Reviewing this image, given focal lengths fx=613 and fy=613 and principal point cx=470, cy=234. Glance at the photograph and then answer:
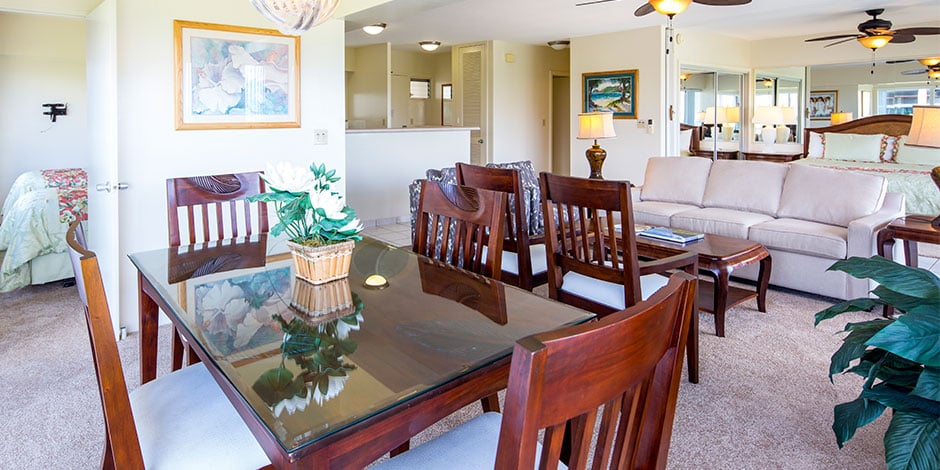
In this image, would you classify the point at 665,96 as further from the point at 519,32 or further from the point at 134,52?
the point at 134,52

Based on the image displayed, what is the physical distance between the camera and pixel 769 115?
840cm

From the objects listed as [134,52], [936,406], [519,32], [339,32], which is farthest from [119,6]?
[519,32]

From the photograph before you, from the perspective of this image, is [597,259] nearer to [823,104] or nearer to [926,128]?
[926,128]

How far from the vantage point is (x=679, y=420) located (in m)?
2.42

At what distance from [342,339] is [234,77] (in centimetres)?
278

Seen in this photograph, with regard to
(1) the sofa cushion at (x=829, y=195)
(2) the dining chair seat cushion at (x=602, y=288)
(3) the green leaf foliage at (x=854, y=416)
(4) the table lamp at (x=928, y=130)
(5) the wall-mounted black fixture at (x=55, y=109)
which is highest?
(5) the wall-mounted black fixture at (x=55, y=109)

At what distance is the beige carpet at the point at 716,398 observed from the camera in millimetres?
2172

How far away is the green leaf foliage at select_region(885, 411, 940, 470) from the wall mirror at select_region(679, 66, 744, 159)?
6611 millimetres

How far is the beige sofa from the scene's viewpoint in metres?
3.91

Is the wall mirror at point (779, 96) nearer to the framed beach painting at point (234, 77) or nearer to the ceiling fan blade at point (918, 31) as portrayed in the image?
the ceiling fan blade at point (918, 31)

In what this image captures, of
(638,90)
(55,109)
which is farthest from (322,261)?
(638,90)

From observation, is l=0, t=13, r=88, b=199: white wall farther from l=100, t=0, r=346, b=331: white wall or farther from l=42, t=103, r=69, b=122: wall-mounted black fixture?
l=100, t=0, r=346, b=331: white wall

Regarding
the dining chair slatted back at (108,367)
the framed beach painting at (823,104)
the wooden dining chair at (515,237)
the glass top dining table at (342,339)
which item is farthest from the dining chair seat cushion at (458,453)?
the framed beach painting at (823,104)

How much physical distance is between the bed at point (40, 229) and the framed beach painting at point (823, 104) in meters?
9.16
